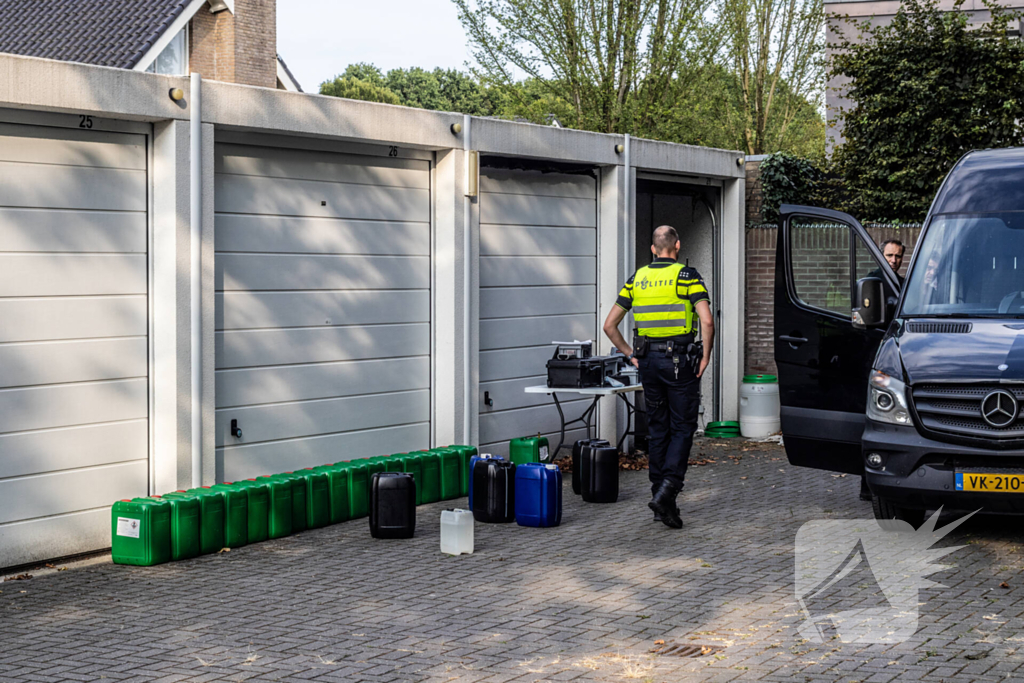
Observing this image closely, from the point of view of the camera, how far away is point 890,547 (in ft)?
26.5

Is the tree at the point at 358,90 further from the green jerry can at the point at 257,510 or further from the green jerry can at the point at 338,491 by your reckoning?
the green jerry can at the point at 257,510

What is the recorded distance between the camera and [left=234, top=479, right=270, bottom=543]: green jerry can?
27.3 ft

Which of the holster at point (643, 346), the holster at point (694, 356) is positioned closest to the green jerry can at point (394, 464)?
the holster at point (643, 346)

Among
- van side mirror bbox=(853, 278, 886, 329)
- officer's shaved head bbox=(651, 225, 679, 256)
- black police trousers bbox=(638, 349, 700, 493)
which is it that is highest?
officer's shaved head bbox=(651, 225, 679, 256)

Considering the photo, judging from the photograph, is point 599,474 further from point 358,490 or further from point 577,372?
point 358,490

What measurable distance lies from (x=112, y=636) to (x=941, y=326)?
542 cm

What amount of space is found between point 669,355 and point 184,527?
3516 mm

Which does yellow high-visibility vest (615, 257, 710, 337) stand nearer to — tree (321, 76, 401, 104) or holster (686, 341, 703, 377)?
holster (686, 341, 703, 377)

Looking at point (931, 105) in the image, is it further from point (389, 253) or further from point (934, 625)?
point (934, 625)

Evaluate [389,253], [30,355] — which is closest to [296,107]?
[389,253]

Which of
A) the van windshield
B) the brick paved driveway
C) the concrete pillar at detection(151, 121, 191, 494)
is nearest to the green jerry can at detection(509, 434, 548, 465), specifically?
the brick paved driveway

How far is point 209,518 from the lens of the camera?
8039 mm

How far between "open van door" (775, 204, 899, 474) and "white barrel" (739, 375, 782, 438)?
4.43m

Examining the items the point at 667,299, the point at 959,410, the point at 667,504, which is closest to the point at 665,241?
the point at 667,299
